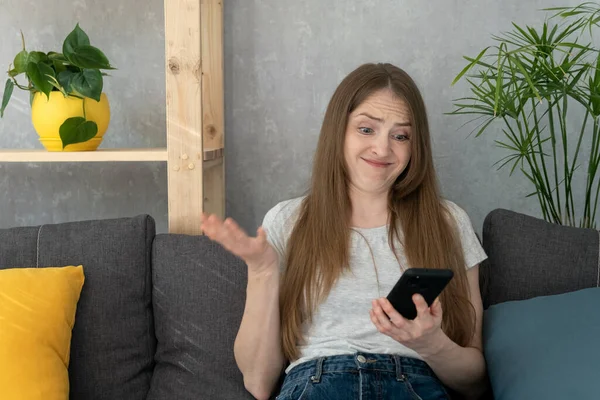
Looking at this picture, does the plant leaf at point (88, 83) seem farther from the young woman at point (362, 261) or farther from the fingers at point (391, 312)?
the fingers at point (391, 312)

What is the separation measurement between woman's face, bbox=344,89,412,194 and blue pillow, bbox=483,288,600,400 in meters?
0.39

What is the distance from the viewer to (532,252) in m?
1.58

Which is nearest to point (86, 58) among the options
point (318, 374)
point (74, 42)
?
point (74, 42)

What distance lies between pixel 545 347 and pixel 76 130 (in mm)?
1195

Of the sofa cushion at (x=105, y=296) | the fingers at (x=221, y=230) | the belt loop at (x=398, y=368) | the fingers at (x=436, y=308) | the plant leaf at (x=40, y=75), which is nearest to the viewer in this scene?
the fingers at (x=221, y=230)

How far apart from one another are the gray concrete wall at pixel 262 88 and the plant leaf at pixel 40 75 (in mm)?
427

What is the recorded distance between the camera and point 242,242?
1.14 meters

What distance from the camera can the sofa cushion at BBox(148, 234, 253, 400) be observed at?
1548mm

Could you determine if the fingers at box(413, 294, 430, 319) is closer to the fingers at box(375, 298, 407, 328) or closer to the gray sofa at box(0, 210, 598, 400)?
the fingers at box(375, 298, 407, 328)

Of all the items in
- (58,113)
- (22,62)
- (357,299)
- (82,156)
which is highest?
(22,62)

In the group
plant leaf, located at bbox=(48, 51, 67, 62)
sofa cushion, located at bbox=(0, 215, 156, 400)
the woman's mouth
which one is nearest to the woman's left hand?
the woman's mouth

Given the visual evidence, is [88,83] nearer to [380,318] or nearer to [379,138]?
[379,138]

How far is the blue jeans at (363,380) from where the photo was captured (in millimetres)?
1264

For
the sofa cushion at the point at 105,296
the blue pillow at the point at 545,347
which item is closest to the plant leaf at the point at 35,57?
the sofa cushion at the point at 105,296
